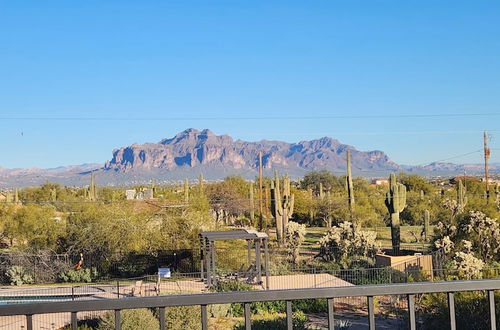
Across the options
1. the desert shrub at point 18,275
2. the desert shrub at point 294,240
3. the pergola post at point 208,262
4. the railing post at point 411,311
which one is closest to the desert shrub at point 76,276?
the desert shrub at point 18,275

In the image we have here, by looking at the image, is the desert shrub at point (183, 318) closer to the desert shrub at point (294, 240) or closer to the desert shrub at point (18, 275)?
the desert shrub at point (18, 275)

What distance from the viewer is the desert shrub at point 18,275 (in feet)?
99.7

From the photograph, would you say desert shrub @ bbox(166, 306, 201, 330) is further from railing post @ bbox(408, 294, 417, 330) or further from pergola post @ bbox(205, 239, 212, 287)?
railing post @ bbox(408, 294, 417, 330)

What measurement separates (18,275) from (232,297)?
30.2m

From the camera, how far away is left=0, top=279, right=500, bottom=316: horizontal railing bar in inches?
107

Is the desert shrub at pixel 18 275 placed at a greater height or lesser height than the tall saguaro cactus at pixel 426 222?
lesser

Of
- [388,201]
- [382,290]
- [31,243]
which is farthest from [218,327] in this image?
[31,243]

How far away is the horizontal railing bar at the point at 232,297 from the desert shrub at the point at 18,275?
29.5 m

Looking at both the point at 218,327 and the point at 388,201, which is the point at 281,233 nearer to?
the point at 388,201

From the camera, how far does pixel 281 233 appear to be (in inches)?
1446

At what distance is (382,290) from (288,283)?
76.4 feet

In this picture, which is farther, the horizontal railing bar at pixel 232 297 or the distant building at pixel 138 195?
the distant building at pixel 138 195

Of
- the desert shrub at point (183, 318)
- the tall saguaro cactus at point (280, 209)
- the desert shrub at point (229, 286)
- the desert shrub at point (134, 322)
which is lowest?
the desert shrub at point (229, 286)

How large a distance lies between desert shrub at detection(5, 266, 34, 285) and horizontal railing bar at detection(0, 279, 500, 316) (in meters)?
29.5
